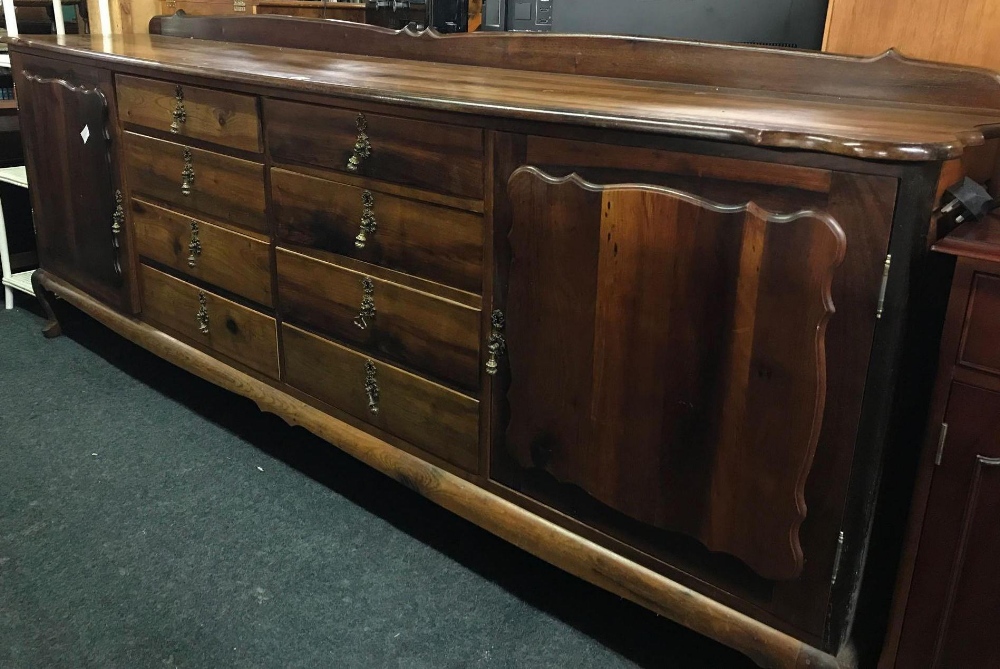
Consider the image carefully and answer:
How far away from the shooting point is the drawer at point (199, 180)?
5.14 ft

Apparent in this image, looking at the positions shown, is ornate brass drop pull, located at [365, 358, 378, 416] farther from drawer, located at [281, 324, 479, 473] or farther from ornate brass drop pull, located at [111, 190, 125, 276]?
ornate brass drop pull, located at [111, 190, 125, 276]

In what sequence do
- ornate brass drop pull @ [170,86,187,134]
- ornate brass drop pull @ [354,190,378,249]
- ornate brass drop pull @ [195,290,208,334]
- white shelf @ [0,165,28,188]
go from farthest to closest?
white shelf @ [0,165,28,188] < ornate brass drop pull @ [195,290,208,334] < ornate brass drop pull @ [170,86,187,134] < ornate brass drop pull @ [354,190,378,249]

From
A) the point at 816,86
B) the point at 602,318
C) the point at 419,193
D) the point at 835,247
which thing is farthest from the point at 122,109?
the point at 835,247

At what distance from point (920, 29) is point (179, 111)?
4.30 ft

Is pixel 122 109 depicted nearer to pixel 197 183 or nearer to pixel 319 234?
pixel 197 183

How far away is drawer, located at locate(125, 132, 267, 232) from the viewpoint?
1567mm

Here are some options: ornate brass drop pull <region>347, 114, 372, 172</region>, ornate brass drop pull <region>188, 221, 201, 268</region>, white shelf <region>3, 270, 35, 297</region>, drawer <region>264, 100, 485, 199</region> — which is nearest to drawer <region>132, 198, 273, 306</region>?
ornate brass drop pull <region>188, 221, 201, 268</region>

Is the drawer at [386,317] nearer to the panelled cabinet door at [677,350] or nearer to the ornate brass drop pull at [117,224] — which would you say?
the panelled cabinet door at [677,350]

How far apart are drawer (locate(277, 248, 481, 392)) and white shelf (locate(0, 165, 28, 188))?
1.17m

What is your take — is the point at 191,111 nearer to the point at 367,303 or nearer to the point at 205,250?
the point at 205,250

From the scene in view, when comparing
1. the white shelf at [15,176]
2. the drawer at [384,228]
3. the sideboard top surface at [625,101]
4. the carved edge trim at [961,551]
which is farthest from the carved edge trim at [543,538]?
the white shelf at [15,176]

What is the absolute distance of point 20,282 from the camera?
2.47m

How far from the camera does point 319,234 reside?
1454mm

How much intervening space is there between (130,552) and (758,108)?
1.22 m
